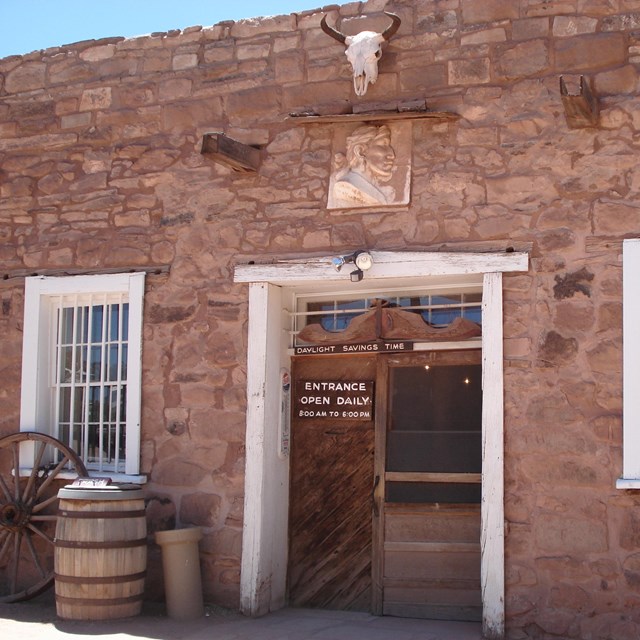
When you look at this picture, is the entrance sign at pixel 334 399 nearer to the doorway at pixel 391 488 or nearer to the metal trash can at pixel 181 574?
the doorway at pixel 391 488

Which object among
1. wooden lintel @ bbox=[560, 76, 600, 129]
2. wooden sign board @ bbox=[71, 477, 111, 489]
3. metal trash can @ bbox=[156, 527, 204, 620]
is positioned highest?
wooden lintel @ bbox=[560, 76, 600, 129]

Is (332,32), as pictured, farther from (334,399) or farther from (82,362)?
(82,362)

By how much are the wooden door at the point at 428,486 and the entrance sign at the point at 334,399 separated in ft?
0.44

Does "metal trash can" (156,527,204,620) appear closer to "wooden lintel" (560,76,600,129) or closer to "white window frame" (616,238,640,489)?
"white window frame" (616,238,640,489)

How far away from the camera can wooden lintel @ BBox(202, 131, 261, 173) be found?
7.24m

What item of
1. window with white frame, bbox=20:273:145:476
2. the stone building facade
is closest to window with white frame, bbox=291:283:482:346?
the stone building facade

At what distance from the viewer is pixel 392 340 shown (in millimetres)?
7520

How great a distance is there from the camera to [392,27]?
7152 millimetres

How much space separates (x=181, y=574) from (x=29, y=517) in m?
1.42

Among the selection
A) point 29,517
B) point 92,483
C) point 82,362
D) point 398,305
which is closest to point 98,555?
point 92,483

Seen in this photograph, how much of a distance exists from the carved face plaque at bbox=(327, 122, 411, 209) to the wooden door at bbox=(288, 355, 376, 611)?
1.20 m

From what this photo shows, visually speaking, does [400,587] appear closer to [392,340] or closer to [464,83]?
[392,340]

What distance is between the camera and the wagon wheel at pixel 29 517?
7918 millimetres

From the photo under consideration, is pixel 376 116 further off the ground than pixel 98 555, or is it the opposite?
pixel 376 116
